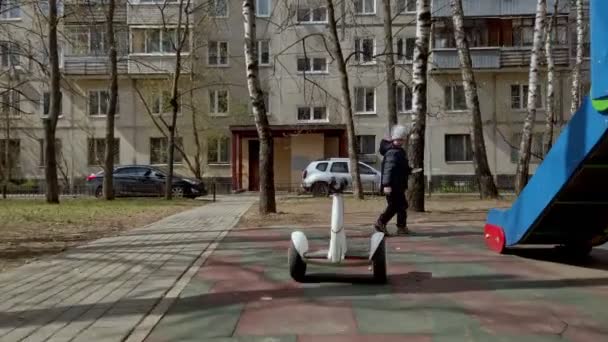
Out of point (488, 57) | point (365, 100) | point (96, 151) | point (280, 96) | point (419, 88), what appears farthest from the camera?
point (96, 151)

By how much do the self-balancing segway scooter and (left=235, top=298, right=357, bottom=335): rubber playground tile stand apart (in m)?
0.76

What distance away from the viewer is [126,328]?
5297 mm

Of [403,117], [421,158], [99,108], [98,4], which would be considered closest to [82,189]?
[99,108]

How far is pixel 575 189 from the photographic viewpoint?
7.70 meters

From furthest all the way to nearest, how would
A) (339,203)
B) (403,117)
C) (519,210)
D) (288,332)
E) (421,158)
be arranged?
(403,117)
(421,158)
(519,210)
(339,203)
(288,332)

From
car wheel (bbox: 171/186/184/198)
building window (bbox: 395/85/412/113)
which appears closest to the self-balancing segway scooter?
car wheel (bbox: 171/186/184/198)

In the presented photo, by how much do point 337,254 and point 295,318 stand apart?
4.53ft

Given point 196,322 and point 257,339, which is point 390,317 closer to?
point 257,339

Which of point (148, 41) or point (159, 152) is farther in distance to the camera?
point (159, 152)

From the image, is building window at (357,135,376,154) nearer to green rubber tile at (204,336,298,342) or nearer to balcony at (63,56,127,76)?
balcony at (63,56,127,76)

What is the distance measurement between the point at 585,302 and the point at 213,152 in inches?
1468

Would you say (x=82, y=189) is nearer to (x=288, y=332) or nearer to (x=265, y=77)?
(x=265, y=77)

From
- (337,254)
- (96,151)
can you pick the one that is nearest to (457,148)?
(96,151)

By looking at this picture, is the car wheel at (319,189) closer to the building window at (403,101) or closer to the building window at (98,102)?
the building window at (403,101)
